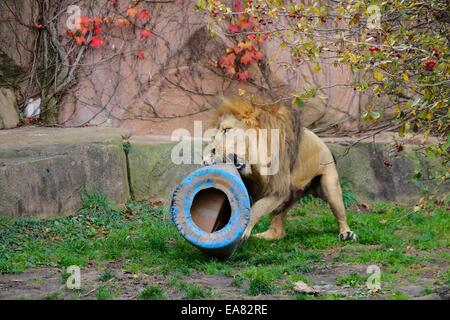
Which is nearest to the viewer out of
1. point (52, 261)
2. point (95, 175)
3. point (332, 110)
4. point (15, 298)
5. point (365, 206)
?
point (15, 298)

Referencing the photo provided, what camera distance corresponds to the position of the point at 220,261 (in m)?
7.13

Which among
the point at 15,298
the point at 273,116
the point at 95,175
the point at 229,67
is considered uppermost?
the point at 229,67

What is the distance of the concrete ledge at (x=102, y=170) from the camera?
8.41 meters

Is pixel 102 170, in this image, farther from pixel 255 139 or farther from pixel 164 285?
pixel 164 285

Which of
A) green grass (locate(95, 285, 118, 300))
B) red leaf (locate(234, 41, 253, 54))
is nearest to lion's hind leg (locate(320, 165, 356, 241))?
green grass (locate(95, 285, 118, 300))

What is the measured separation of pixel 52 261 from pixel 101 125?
4619mm

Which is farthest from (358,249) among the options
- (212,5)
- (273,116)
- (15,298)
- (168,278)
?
(15,298)

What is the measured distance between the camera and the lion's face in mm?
7215

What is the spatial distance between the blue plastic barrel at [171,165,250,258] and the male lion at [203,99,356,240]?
0.79 feet

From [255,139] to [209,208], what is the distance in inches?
29.4

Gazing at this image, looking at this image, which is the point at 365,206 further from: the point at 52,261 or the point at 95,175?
the point at 52,261

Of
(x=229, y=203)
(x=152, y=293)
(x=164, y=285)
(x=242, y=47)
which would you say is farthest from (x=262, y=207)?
(x=242, y=47)

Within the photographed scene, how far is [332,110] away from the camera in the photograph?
11.4 m

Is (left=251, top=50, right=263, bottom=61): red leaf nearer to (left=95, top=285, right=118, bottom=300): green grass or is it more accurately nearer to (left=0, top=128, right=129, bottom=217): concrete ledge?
(left=0, top=128, right=129, bottom=217): concrete ledge
